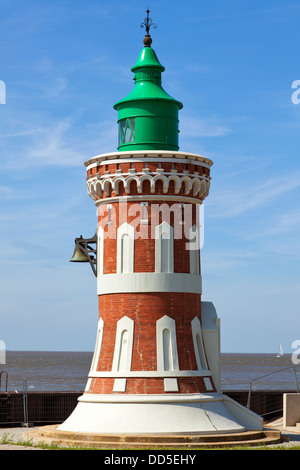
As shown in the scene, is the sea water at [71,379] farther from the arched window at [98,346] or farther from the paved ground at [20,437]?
the arched window at [98,346]

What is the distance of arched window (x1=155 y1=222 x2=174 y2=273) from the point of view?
23.4m

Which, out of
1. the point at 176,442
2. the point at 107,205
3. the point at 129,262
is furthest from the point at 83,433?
the point at 107,205

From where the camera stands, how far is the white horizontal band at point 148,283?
2314 cm

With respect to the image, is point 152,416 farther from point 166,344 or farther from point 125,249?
point 125,249

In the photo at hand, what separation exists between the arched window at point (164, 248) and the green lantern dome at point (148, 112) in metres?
2.40

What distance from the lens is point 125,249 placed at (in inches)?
927

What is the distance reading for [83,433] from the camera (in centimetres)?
2206

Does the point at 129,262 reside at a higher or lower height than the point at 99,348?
higher

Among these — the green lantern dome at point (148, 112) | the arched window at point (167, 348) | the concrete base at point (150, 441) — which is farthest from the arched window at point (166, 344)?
the green lantern dome at point (148, 112)

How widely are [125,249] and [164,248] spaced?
1087 millimetres

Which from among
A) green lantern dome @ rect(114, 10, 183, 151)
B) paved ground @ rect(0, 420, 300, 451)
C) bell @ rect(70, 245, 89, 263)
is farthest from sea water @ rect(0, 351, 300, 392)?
green lantern dome @ rect(114, 10, 183, 151)
